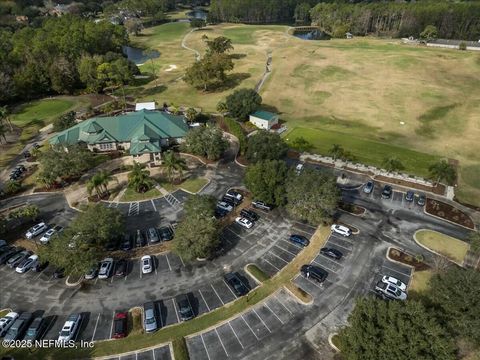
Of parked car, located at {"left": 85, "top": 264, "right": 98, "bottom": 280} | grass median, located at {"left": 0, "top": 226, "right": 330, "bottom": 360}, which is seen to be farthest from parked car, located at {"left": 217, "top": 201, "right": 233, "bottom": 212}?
parked car, located at {"left": 85, "top": 264, "right": 98, "bottom": 280}

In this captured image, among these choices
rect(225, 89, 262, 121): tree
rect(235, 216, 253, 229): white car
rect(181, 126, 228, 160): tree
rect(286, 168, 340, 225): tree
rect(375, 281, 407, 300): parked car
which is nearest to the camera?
rect(375, 281, 407, 300): parked car

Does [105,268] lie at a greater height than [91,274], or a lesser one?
greater

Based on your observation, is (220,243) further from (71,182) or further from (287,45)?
(287,45)

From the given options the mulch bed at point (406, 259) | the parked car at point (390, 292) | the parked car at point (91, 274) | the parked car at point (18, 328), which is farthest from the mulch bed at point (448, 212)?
the parked car at point (18, 328)

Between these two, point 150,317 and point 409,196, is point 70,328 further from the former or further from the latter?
point 409,196

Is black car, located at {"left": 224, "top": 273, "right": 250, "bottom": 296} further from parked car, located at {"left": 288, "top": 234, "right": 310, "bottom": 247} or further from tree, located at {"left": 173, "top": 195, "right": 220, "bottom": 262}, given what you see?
parked car, located at {"left": 288, "top": 234, "right": 310, "bottom": 247}

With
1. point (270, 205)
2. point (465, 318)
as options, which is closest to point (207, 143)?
point (270, 205)

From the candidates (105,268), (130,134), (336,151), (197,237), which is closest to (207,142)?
(130,134)
